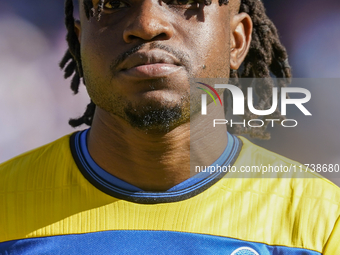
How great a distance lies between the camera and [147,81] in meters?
1.96

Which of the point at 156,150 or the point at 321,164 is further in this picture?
the point at 321,164

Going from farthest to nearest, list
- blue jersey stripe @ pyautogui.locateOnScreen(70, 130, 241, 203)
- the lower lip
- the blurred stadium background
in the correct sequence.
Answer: the blurred stadium background
blue jersey stripe @ pyautogui.locateOnScreen(70, 130, 241, 203)
the lower lip

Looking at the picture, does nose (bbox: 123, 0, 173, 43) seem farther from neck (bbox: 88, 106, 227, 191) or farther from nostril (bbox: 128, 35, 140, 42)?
neck (bbox: 88, 106, 227, 191)

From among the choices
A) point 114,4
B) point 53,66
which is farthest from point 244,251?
point 53,66

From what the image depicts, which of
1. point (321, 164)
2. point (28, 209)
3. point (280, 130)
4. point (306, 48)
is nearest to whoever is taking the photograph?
point (28, 209)

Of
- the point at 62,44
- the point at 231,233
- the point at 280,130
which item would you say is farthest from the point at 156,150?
the point at 62,44

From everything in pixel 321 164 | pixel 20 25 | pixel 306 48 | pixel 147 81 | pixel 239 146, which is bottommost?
pixel 321 164

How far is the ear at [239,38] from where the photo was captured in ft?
8.34

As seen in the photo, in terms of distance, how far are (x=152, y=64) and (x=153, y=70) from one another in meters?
0.03

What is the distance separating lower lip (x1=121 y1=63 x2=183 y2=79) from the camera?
6.34 ft

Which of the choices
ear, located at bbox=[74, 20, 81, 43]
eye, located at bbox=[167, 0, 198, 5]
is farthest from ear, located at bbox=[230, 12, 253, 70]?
ear, located at bbox=[74, 20, 81, 43]

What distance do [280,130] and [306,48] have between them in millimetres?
1351

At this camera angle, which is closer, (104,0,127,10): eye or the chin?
the chin

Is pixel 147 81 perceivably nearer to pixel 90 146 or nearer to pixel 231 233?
pixel 90 146
